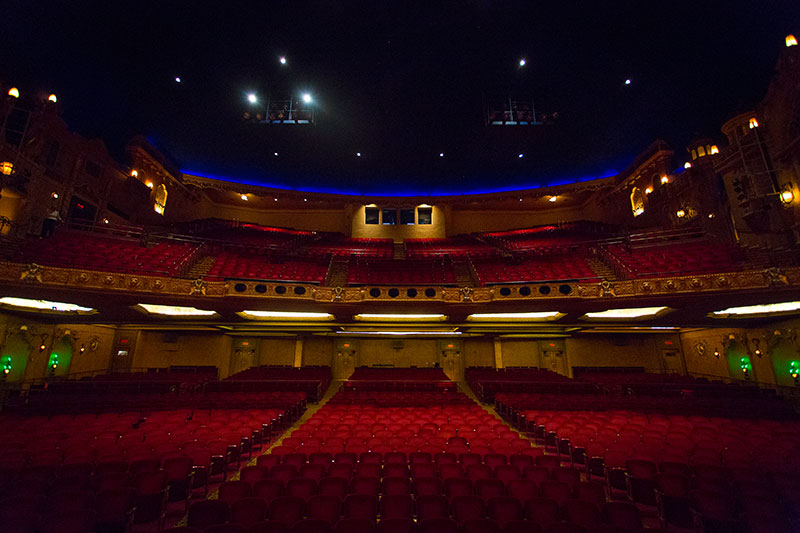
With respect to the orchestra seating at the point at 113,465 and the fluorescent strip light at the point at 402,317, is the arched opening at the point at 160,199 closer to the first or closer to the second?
the orchestra seating at the point at 113,465

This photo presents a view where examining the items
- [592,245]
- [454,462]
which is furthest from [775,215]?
[454,462]

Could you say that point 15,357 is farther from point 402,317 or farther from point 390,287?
point 402,317

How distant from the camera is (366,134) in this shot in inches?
→ 570

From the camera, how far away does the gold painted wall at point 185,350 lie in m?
17.1

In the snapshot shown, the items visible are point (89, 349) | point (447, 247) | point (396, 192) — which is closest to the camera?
point (89, 349)

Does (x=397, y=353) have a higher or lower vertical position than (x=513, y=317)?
lower

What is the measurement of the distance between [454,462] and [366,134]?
1336 centimetres

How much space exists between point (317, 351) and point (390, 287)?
28.0ft

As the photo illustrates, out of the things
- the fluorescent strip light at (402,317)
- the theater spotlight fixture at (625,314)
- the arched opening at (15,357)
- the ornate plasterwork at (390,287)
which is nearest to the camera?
the ornate plasterwork at (390,287)

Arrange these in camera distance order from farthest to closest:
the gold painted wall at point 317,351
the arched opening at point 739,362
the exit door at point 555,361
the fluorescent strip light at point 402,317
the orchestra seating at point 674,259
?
1. the gold painted wall at point 317,351
2. the exit door at point 555,361
3. the fluorescent strip light at point 402,317
4. the arched opening at point 739,362
5. the orchestra seating at point 674,259

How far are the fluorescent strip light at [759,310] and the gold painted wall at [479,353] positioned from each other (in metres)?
9.80

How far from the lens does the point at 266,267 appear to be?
1382cm

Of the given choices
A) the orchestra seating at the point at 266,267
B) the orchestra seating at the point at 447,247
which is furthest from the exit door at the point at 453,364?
the orchestra seating at the point at 266,267

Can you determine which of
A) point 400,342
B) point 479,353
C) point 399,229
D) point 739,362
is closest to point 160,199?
point 399,229
